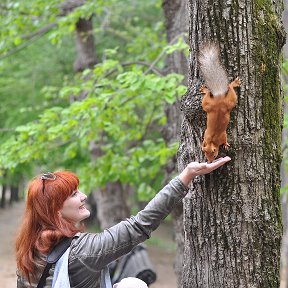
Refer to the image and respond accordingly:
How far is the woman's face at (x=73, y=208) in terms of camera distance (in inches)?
107

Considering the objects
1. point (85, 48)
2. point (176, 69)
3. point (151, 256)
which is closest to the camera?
point (176, 69)

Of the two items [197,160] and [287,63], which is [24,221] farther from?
[287,63]

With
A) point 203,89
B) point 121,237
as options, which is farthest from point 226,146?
point 121,237

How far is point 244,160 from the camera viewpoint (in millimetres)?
2648

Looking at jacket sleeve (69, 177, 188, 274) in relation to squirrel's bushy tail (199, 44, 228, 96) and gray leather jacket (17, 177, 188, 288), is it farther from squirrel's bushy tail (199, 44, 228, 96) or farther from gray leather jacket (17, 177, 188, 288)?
squirrel's bushy tail (199, 44, 228, 96)

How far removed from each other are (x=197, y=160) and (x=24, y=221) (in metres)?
0.89

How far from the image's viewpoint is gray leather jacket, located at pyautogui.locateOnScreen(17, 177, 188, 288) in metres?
2.51

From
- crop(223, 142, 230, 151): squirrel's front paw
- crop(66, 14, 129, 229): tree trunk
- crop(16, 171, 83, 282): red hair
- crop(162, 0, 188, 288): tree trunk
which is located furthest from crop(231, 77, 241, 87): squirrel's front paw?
crop(66, 14, 129, 229): tree trunk

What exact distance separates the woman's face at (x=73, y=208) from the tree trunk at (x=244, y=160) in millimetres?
563

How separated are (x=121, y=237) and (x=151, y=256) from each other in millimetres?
17628

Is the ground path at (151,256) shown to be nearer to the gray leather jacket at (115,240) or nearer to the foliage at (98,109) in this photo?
the foliage at (98,109)

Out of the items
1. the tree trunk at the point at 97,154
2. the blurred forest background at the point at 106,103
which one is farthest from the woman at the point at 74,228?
the tree trunk at the point at 97,154

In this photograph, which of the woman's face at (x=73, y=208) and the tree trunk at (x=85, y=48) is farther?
the tree trunk at (x=85, y=48)

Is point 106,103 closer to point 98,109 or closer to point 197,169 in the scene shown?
point 98,109
